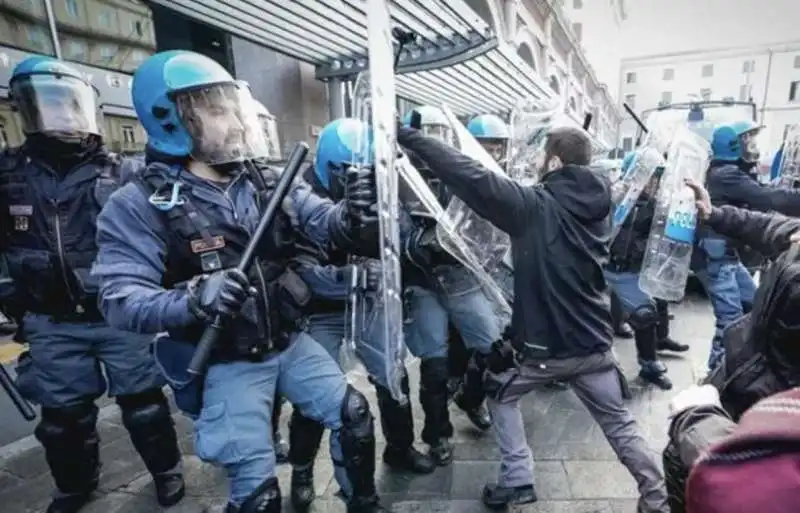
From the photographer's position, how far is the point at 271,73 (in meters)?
6.46

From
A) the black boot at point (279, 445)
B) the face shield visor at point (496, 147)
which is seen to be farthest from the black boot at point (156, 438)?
the face shield visor at point (496, 147)

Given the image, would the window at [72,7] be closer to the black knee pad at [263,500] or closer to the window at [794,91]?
the black knee pad at [263,500]

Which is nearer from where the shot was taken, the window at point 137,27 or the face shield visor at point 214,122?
the face shield visor at point 214,122

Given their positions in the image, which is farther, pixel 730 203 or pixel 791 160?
pixel 791 160

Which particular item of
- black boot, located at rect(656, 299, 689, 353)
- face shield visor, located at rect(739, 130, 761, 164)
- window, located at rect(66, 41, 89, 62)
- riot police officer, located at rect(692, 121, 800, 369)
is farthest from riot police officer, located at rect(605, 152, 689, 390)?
window, located at rect(66, 41, 89, 62)

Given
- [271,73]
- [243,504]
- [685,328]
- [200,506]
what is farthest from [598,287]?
[271,73]

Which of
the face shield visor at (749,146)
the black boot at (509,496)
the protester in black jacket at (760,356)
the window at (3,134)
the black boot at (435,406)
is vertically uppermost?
the window at (3,134)

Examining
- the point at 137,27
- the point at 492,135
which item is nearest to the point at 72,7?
the point at 137,27

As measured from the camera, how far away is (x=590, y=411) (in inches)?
91.0

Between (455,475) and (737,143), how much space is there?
3627mm

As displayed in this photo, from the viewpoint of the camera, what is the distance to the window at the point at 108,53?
437 centimetres

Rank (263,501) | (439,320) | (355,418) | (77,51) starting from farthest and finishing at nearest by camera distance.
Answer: (77,51)
(439,320)
(355,418)
(263,501)

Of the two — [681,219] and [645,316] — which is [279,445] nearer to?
[645,316]

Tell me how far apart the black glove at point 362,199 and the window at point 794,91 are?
37.8 metres
